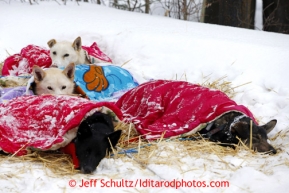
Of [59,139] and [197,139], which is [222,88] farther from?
[59,139]

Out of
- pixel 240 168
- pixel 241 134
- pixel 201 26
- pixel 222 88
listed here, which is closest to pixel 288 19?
pixel 201 26

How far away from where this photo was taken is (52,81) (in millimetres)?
4629

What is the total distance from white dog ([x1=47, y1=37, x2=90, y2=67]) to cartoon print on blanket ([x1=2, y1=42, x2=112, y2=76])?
7.2 inches

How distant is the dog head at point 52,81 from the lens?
181 inches

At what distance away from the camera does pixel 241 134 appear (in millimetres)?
3992

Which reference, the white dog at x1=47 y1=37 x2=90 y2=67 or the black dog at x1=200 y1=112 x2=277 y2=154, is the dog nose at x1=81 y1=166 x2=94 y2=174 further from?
the white dog at x1=47 y1=37 x2=90 y2=67

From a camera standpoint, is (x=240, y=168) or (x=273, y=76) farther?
(x=273, y=76)

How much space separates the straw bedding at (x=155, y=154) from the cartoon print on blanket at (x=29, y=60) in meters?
2.46

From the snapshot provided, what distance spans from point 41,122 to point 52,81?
38.9 inches

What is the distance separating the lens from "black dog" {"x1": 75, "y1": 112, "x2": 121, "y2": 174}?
338cm

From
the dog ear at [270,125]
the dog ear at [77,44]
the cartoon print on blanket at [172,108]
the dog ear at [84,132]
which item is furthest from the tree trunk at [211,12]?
the dog ear at [84,132]

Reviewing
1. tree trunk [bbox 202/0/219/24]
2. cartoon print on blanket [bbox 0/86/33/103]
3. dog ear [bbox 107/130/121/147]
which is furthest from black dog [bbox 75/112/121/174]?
tree trunk [bbox 202/0/219/24]

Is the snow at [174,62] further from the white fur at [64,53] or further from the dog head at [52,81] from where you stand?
the dog head at [52,81]

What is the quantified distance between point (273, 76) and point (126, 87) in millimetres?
1803
